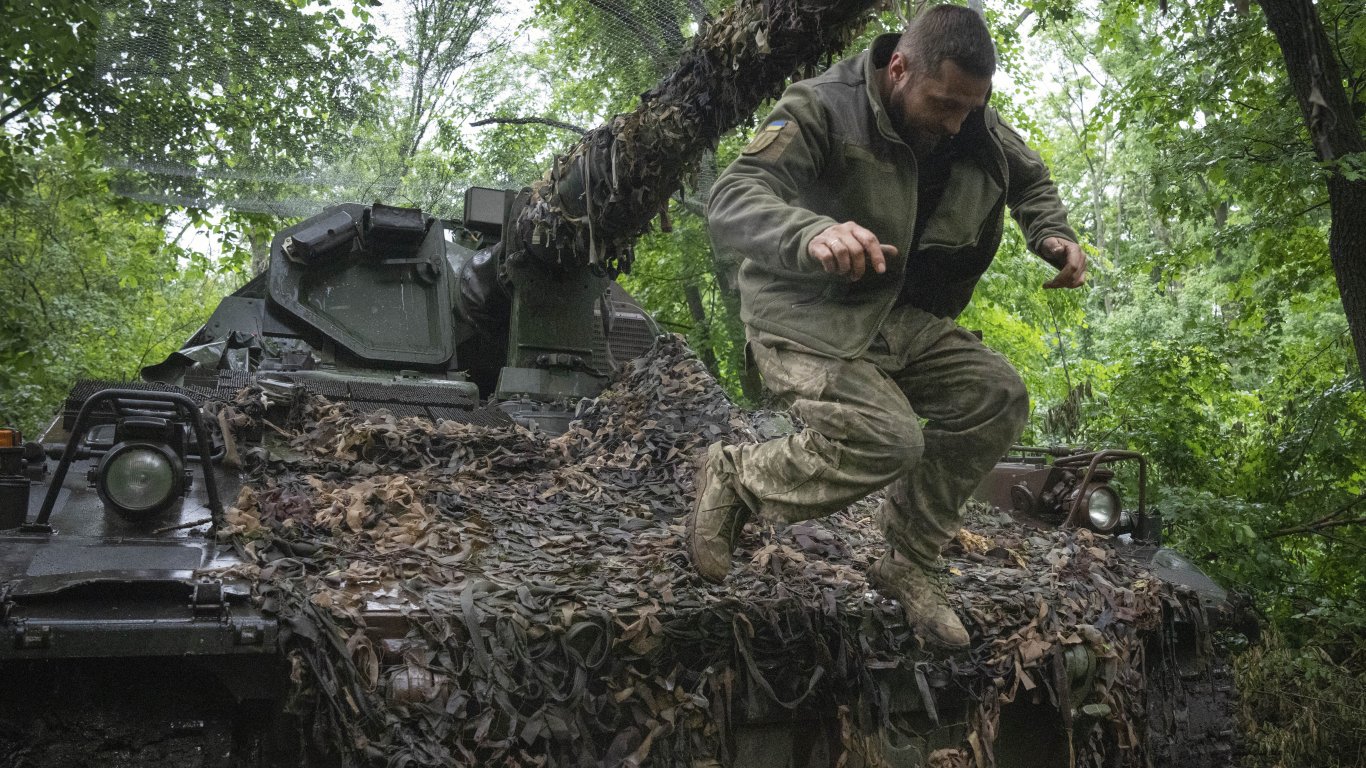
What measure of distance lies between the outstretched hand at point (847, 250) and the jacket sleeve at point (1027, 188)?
2.99 feet

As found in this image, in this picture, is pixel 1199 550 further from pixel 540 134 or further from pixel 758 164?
pixel 540 134

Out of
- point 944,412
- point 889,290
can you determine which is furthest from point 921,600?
point 889,290

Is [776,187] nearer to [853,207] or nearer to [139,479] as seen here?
[853,207]

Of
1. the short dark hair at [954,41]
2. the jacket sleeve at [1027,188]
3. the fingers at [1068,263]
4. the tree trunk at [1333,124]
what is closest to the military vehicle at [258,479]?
the fingers at [1068,263]

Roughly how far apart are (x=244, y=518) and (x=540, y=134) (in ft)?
38.3

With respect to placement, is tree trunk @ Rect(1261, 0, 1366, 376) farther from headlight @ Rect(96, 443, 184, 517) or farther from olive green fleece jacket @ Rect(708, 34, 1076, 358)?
headlight @ Rect(96, 443, 184, 517)

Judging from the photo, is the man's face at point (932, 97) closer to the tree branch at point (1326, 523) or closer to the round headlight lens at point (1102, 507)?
the round headlight lens at point (1102, 507)

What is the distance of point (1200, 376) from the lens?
8852 mm

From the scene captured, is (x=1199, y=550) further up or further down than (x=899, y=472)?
further down

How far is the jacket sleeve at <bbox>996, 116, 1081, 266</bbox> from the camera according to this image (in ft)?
11.3

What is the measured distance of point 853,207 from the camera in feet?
10.7

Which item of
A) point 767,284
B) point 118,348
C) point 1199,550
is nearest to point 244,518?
point 767,284

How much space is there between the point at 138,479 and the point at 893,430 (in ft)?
6.54

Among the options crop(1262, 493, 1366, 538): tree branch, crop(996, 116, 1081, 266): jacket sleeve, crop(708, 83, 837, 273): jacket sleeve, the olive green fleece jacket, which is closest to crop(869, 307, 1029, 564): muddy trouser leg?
the olive green fleece jacket
